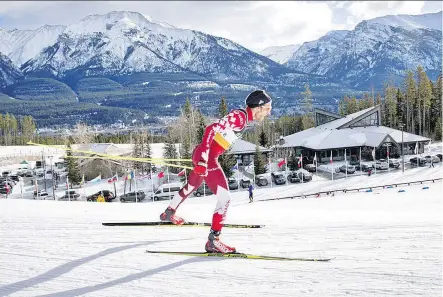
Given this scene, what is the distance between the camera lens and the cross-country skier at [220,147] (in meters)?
5.27

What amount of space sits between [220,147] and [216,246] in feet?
4.39

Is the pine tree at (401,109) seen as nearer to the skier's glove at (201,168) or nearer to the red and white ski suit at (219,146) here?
the red and white ski suit at (219,146)

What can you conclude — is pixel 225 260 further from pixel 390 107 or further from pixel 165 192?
pixel 390 107

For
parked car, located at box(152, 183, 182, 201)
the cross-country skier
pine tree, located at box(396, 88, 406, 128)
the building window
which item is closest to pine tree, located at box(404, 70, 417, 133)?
pine tree, located at box(396, 88, 406, 128)

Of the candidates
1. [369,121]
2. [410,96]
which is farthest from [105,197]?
[410,96]

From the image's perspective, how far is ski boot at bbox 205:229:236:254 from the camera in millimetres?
5406

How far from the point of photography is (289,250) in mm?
5613

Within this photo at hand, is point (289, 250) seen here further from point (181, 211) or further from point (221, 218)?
point (181, 211)

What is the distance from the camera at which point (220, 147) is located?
5336 mm

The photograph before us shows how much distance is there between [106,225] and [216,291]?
3.85 m

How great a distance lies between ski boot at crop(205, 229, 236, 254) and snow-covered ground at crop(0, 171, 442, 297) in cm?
20

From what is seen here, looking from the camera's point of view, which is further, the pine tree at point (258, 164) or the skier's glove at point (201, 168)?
the pine tree at point (258, 164)

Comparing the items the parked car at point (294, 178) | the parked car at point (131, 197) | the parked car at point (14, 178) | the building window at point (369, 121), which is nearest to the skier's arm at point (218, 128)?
the parked car at point (131, 197)

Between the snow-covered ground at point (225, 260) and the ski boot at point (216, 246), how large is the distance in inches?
8.0
